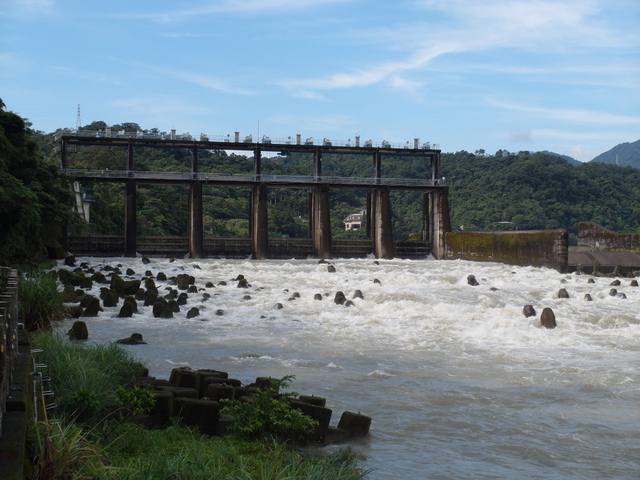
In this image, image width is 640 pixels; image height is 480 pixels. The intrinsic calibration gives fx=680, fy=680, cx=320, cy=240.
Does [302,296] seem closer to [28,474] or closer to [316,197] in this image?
[28,474]

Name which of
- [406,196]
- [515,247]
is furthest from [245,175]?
[406,196]

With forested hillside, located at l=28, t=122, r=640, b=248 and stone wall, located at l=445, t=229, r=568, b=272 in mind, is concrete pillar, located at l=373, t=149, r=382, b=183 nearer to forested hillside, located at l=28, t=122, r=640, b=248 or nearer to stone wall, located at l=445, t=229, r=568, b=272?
stone wall, located at l=445, t=229, r=568, b=272

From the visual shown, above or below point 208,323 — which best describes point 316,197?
above

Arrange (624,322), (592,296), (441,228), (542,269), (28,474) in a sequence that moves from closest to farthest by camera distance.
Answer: (28,474) → (624,322) → (592,296) → (542,269) → (441,228)

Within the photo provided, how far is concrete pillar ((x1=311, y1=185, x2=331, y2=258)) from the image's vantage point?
39.2 metres

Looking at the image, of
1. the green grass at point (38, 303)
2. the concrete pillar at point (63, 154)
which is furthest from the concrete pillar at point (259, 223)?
the green grass at point (38, 303)

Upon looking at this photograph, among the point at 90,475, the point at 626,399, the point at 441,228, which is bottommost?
the point at 626,399

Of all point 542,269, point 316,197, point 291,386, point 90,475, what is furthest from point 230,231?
point 90,475

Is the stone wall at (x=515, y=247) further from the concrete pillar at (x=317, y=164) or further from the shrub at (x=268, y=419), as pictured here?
the shrub at (x=268, y=419)

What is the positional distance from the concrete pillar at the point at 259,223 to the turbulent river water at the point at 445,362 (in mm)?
15985

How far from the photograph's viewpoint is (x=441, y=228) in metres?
41.9

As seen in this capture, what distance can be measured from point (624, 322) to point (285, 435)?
11393 mm

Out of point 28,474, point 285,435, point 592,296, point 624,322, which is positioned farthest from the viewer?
point 592,296

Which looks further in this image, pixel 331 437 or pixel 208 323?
pixel 208 323
